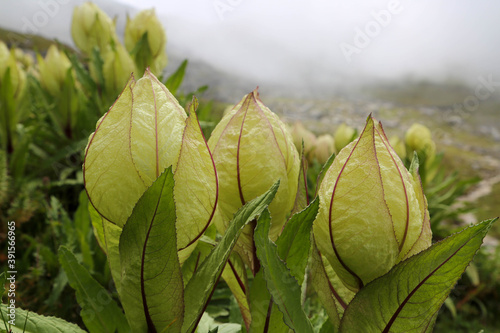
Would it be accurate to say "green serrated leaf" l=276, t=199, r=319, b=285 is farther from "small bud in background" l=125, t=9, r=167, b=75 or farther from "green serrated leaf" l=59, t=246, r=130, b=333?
"small bud in background" l=125, t=9, r=167, b=75

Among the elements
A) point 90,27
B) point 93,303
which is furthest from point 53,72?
point 93,303

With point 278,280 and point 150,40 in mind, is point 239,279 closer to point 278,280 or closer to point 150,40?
point 278,280

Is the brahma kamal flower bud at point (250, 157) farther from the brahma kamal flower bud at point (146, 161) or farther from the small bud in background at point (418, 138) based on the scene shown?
the small bud in background at point (418, 138)

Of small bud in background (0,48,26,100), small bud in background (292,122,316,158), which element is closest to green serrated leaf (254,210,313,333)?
small bud in background (292,122,316,158)

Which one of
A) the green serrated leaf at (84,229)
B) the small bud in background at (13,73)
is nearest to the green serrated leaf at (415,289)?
the green serrated leaf at (84,229)

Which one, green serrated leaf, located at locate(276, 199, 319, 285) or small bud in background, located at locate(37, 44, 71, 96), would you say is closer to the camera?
green serrated leaf, located at locate(276, 199, 319, 285)

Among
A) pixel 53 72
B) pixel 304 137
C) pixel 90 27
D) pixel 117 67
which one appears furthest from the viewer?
pixel 304 137
